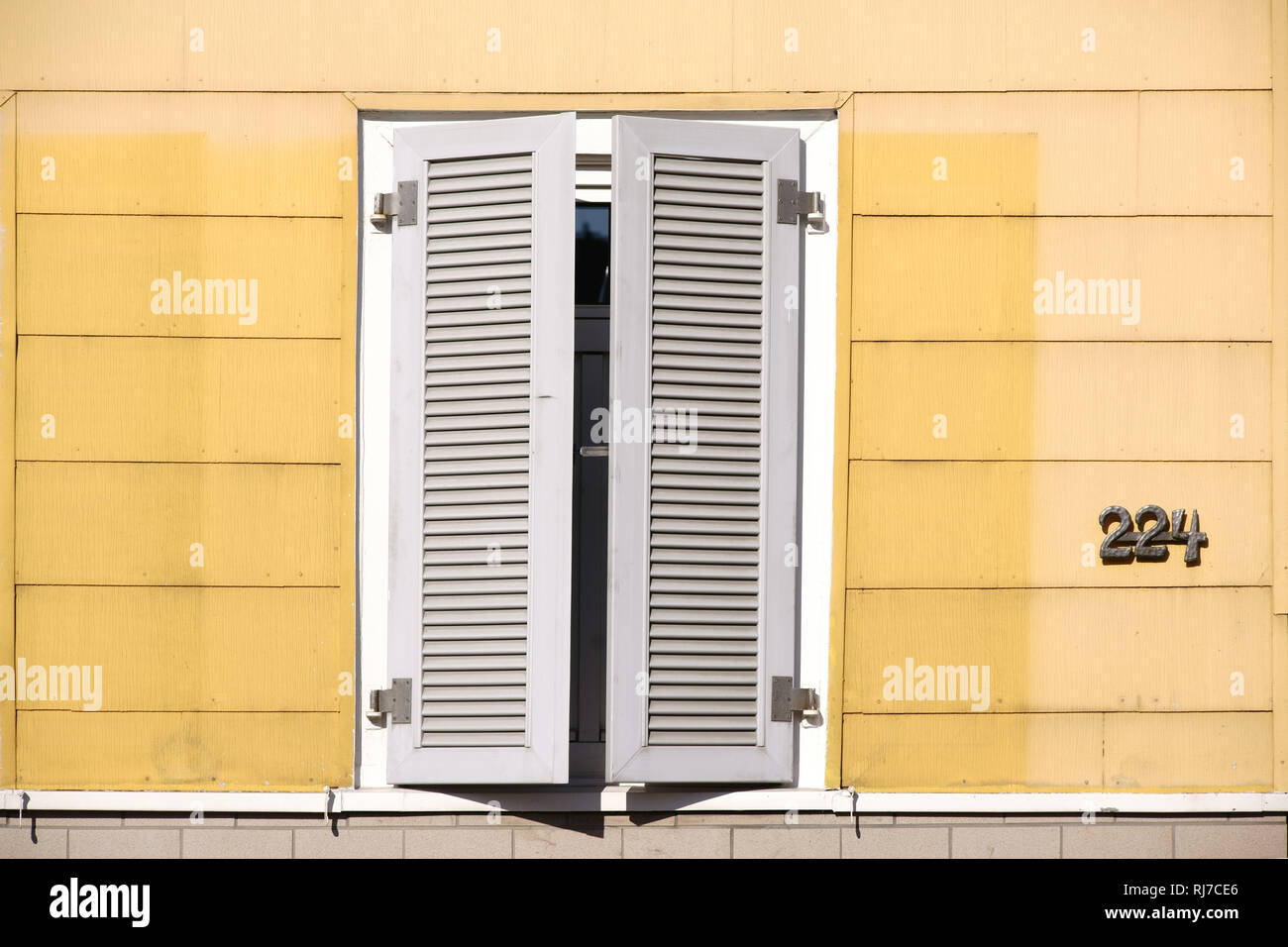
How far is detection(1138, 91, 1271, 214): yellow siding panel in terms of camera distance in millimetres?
4094

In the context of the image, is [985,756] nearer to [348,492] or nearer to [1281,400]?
[1281,400]

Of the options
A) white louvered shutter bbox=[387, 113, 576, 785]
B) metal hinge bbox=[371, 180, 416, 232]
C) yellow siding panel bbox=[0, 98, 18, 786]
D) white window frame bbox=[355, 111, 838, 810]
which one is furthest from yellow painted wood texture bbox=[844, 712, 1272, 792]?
yellow siding panel bbox=[0, 98, 18, 786]

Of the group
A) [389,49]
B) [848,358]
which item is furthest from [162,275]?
[848,358]

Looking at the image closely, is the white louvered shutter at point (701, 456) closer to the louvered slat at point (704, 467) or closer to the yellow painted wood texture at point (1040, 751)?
the louvered slat at point (704, 467)

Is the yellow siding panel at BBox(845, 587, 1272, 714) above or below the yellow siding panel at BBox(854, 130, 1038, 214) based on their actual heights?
below

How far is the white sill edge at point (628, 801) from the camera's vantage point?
402 centimetres

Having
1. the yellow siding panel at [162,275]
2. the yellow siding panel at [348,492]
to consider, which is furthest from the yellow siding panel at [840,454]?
the yellow siding panel at [162,275]

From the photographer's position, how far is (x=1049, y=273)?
408 centimetres

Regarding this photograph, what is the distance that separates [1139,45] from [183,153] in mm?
3540

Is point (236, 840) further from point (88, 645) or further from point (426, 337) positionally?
point (426, 337)

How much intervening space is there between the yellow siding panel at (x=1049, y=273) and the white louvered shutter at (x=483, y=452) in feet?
3.89

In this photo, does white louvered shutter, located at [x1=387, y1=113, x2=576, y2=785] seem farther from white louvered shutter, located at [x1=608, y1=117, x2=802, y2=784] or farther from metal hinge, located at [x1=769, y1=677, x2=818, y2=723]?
metal hinge, located at [x1=769, y1=677, x2=818, y2=723]

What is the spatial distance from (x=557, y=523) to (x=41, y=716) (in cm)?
203

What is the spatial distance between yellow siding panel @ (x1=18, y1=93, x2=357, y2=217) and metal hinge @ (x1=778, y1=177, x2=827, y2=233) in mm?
1620
